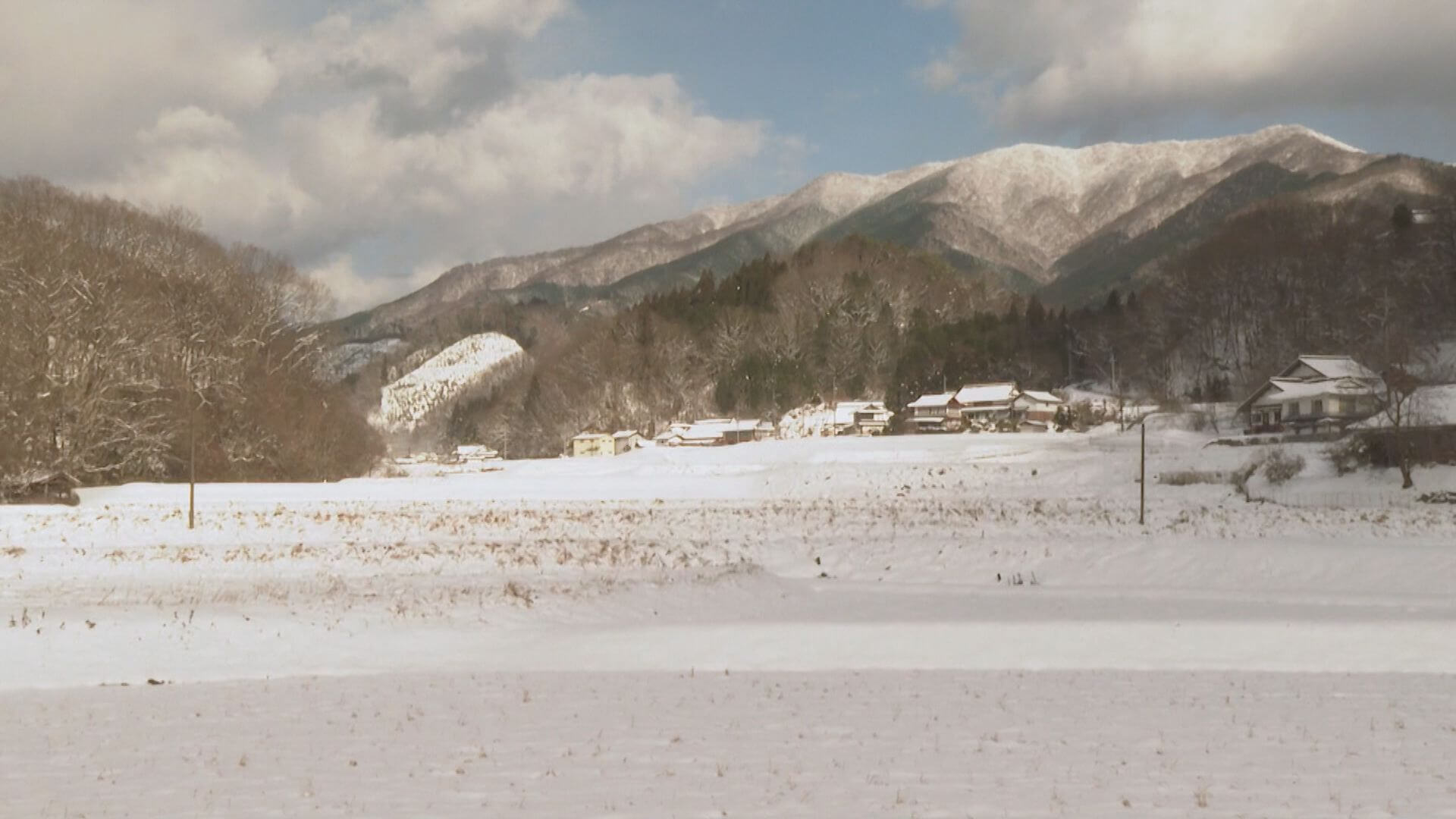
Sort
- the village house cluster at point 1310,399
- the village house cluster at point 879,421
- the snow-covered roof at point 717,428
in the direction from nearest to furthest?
the village house cluster at point 1310,399
the village house cluster at point 879,421
the snow-covered roof at point 717,428

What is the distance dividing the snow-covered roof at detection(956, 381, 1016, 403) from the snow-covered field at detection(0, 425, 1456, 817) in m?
66.7

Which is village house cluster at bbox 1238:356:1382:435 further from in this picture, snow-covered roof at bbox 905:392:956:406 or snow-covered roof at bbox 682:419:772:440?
snow-covered roof at bbox 682:419:772:440

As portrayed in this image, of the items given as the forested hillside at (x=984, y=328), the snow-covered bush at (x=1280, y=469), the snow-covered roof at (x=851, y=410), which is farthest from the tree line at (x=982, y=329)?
the snow-covered bush at (x=1280, y=469)

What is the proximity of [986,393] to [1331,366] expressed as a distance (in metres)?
35.6

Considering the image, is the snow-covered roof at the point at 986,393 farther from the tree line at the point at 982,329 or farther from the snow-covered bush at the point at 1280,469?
the snow-covered bush at the point at 1280,469

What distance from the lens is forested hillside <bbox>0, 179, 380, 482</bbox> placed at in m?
54.1

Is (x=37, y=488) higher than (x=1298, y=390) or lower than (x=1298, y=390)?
lower

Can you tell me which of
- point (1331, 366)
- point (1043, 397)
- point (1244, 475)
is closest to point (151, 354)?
point (1244, 475)

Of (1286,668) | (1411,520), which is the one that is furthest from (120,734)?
(1411,520)

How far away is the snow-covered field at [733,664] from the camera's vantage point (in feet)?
32.7

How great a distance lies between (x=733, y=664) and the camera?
18.6 meters

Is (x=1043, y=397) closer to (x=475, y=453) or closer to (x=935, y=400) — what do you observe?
(x=935, y=400)

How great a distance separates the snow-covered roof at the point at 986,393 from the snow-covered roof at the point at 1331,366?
30845 mm

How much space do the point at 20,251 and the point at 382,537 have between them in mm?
32255
